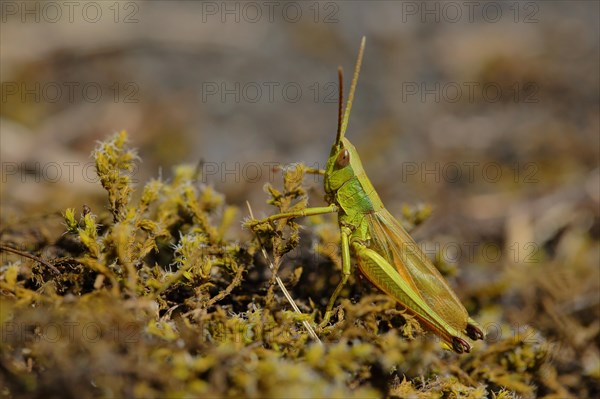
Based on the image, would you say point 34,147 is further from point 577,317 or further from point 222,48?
point 577,317

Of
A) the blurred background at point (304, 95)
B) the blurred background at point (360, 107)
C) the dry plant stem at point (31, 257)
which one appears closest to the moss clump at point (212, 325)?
the dry plant stem at point (31, 257)

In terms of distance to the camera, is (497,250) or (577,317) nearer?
(577,317)

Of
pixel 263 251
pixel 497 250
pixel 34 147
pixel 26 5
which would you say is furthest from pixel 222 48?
pixel 263 251

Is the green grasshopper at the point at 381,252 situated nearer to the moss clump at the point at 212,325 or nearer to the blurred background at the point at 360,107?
the moss clump at the point at 212,325

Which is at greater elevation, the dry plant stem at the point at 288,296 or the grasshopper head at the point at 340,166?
the grasshopper head at the point at 340,166

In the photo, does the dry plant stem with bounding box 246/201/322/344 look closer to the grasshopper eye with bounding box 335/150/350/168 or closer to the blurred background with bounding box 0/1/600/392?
the grasshopper eye with bounding box 335/150/350/168

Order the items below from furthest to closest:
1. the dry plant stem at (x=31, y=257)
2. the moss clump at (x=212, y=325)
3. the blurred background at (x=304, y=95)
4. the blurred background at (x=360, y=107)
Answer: the blurred background at (x=304, y=95), the blurred background at (x=360, y=107), the dry plant stem at (x=31, y=257), the moss clump at (x=212, y=325)

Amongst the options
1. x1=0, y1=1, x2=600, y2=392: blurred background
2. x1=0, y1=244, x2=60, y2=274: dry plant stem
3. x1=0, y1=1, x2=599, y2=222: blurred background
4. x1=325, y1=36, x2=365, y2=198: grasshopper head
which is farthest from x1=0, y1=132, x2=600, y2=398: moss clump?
x1=0, y1=1, x2=599, y2=222: blurred background

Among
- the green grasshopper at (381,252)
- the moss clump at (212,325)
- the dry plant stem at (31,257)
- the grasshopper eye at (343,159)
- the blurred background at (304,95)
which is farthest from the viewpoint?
the blurred background at (304,95)
